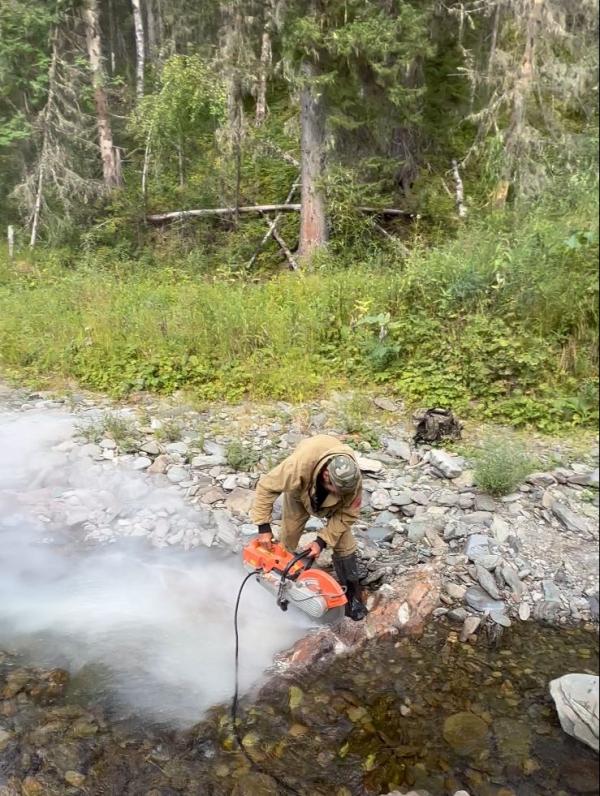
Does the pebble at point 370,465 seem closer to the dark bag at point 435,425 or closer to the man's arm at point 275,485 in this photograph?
the dark bag at point 435,425

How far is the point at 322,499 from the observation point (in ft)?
13.9

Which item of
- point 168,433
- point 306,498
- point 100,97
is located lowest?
point 168,433

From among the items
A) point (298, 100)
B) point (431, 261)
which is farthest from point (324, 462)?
point (298, 100)

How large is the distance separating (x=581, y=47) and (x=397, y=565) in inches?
152

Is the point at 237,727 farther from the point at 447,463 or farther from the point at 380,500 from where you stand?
the point at 447,463

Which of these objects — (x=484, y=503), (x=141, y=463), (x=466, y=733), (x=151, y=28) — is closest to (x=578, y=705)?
(x=466, y=733)

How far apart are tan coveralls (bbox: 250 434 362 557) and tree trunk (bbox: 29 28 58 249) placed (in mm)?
12247

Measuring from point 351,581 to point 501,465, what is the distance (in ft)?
5.87

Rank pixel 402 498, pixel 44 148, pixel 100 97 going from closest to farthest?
pixel 402 498 < pixel 44 148 < pixel 100 97

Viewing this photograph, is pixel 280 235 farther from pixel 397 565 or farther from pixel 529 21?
pixel 529 21

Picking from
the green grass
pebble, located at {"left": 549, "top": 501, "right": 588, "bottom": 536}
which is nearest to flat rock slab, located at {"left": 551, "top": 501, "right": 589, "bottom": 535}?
pebble, located at {"left": 549, "top": 501, "right": 588, "bottom": 536}

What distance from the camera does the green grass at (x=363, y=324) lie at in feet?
6.76

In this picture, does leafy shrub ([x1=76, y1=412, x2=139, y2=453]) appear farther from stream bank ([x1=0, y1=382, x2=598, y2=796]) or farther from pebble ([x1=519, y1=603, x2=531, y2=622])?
pebble ([x1=519, y1=603, x2=531, y2=622])

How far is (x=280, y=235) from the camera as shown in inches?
511
